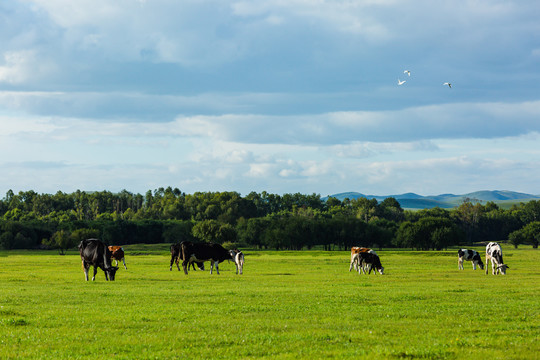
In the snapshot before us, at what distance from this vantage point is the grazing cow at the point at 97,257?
128ft

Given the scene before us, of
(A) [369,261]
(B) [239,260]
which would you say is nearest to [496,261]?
(A) [369,261]

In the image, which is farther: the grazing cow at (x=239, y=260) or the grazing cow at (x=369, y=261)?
the grazing cow at (x=239, y=260)

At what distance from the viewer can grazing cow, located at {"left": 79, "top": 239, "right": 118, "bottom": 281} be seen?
128 feet

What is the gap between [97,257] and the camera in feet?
129

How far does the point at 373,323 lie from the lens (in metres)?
17.8

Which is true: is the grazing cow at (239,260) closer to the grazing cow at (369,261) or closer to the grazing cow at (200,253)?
the grazing cow at (200,253)

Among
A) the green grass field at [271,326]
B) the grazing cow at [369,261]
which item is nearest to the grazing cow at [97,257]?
the green grass field at [271,326]

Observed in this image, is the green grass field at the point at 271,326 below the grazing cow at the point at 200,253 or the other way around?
below

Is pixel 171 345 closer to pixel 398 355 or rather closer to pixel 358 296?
pixel 398 355

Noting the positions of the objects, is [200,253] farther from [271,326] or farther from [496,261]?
[271,326]

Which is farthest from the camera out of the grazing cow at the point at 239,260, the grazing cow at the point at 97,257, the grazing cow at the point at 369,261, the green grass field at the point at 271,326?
the grazing cow at the point at 239,260

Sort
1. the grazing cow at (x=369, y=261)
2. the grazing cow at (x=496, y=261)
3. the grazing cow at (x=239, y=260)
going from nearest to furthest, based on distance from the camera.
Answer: the grazing cow at (x=369, y=261)
the grazing cow at (x=239, y=260)
the grazing cow at (x=496, y=261)

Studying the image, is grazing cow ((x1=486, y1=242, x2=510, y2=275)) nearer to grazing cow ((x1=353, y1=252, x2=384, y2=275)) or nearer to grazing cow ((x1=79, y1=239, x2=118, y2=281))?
grazing cow ((x1=353, y1=252, x2=384, y2=275))

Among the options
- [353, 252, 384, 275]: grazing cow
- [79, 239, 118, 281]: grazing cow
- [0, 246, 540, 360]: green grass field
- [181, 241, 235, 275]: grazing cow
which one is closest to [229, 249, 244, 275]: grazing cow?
[181, 241, 235, 275]: grazing cow
